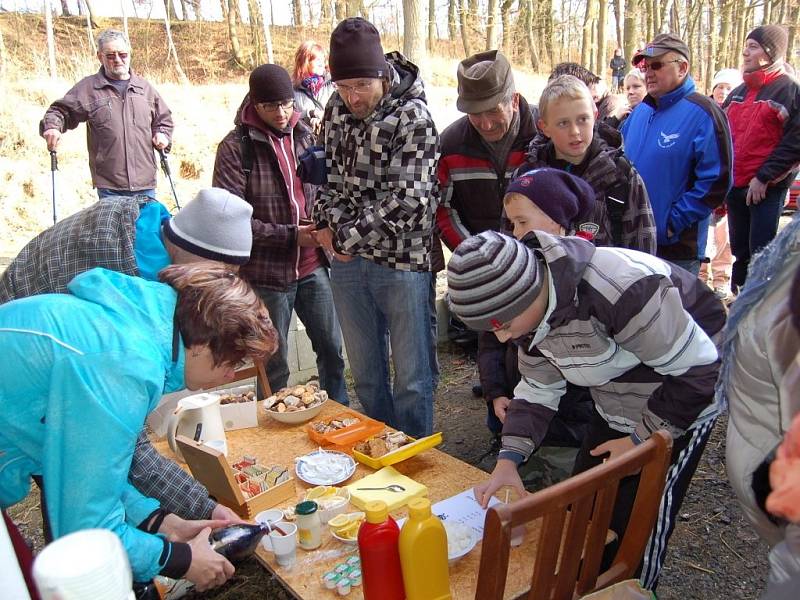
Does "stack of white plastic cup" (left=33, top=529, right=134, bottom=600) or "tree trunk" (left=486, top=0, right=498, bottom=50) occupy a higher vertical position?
"tree trunk" (left=486, top=0, right=498, bottom=50)

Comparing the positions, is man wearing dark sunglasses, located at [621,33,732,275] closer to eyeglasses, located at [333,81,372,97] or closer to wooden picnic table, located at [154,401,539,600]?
eyeglasses, located at [333,81,372,97]

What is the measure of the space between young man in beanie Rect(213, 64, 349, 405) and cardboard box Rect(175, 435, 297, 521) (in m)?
1.32

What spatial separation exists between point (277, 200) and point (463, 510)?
6.35 feet

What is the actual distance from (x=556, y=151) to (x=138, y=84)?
4145mm

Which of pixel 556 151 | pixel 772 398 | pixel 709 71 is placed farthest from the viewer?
pixel 709 71

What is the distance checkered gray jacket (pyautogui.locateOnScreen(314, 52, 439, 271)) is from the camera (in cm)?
249

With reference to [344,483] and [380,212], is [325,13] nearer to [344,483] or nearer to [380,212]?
[380,212]

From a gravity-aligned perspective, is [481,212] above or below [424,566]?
above

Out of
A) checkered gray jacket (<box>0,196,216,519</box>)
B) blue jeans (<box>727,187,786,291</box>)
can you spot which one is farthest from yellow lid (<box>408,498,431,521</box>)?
blue jeans (<box>727,187,786,291</box>)

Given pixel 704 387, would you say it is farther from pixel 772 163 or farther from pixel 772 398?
pixel 772 163

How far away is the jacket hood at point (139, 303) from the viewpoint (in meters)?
1.28

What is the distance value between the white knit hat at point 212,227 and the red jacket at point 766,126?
364cm

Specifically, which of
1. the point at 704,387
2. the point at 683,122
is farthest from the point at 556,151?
the point at 704,387

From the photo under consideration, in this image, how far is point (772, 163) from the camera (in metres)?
4.20
